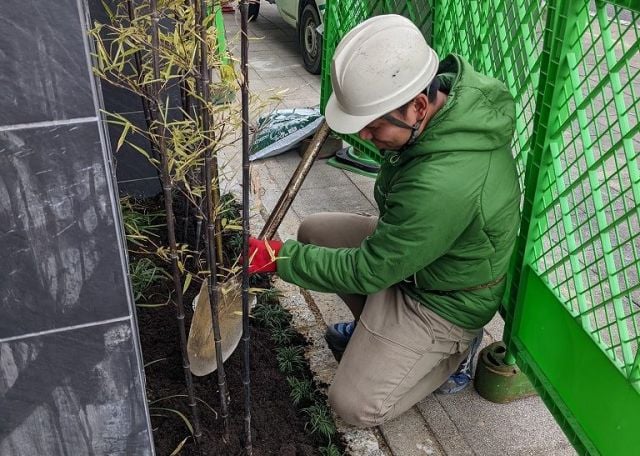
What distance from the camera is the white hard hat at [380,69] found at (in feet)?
6.43

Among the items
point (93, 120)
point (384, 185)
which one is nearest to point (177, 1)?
point (93, 120)

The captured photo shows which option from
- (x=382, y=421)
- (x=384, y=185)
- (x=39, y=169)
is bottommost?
(x=382, y=421)

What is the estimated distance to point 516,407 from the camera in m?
2.70

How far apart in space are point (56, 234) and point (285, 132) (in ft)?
11.5

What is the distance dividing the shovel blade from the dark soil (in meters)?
0.15

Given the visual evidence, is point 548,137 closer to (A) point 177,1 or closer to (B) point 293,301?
(A) point 177,1

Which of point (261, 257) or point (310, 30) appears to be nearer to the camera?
point (261, 257)

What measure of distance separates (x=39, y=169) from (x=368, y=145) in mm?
2603

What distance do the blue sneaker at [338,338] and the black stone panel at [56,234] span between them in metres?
1.37

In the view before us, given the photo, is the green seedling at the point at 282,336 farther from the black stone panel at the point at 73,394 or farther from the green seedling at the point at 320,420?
the black stone panel at the point at 73,394

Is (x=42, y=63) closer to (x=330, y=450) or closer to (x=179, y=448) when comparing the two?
(x=179, y=448)

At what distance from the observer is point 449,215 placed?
2049 mm

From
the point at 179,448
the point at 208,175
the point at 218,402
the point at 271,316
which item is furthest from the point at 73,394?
the point at 271,316

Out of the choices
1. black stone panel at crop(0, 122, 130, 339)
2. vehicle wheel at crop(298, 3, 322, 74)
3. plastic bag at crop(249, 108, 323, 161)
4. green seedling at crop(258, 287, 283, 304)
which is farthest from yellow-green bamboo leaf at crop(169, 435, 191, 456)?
vehicle wheel at crop(298, 3, 322, 74)
